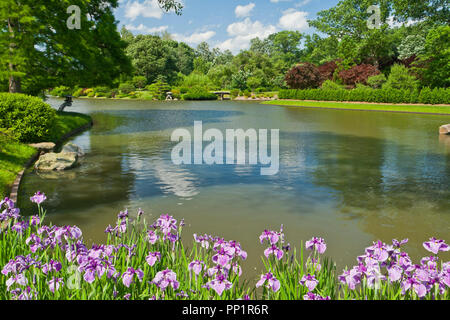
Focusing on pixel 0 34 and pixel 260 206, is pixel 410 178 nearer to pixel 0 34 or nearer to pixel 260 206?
pixel 260 206

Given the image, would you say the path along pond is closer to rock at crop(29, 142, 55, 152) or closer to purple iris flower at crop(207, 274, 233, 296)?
rock at crop(29, 142, 55, 152)

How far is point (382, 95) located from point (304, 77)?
16.7 metres

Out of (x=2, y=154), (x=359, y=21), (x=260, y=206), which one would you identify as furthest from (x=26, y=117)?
(x=359, y=21)

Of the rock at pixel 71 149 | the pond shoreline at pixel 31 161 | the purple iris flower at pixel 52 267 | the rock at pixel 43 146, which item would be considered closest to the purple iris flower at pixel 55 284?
the purple iris flower at pixel 52 267

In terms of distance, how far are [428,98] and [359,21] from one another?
3539 centimetres

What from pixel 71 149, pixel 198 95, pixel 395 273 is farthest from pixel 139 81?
pixel 395 273

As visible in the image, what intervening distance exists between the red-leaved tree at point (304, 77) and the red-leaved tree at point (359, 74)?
401cm

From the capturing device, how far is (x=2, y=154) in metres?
11.0

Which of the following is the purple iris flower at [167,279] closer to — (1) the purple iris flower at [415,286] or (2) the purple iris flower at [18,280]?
(2) the purple iris flower at [18,280]

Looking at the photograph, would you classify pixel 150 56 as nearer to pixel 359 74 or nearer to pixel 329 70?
pixel 329 70

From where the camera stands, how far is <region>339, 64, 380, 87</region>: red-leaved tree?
1889 inches

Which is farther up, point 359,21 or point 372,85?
point 359,21

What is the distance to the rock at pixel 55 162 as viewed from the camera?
1073 cm

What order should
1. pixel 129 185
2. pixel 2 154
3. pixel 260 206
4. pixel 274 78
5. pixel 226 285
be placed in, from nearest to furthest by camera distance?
1. pixel 226 285
2. pixel 260 206
3. pixel 129 185
4. pixel 2 154
5. pixel 274 78
